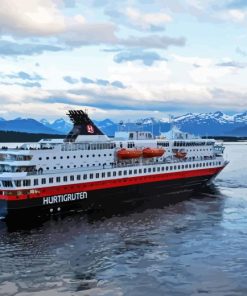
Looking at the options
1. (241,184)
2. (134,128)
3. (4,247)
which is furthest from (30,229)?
(241,184)

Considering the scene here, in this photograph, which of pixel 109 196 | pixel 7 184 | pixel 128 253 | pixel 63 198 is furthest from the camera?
pixel 109 196

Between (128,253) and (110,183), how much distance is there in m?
21.7

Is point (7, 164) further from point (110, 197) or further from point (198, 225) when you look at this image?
point (198, 225)

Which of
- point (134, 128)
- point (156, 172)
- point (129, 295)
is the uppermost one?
point (134, 128)

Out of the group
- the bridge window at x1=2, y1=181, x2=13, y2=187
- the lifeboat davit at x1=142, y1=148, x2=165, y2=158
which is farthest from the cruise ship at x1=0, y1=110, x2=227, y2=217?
the bridge window at x1=2, y1=181, x2=13, y2=187

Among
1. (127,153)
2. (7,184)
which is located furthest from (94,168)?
(7,184)

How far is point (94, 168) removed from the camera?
2191 inches

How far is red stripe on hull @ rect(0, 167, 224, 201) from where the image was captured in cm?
4809

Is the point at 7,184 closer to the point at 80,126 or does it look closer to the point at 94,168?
the point at 94,168

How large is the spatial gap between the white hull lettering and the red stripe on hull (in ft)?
1.12

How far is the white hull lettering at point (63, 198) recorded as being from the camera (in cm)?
4882

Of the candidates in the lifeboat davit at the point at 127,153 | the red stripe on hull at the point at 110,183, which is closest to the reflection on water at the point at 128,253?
the red stripe on hull at the point at 110,183

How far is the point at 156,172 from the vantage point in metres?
62.2

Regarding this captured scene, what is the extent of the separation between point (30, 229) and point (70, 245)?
Result: 7425mm
